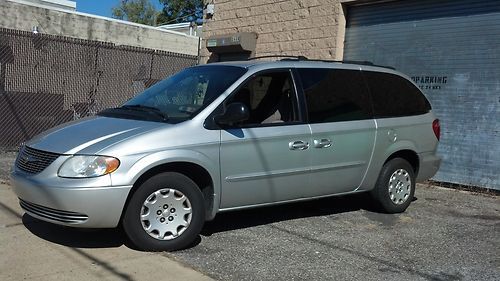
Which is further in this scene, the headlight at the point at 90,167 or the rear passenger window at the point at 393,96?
the rear passenger window at the point at 393,96

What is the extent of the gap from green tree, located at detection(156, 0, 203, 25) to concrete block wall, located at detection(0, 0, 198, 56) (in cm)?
3422

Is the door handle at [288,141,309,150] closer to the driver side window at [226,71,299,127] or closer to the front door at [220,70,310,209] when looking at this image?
the front door at [220,70,310,209]

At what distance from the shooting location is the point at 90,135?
525 cm

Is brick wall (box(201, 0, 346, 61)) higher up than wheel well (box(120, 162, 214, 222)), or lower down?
higher up

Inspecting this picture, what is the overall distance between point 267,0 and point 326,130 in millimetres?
7410

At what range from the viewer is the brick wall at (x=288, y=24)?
1163 centimetres

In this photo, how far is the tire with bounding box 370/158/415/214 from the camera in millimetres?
7188

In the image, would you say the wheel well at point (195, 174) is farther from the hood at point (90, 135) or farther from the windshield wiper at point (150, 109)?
the windshield wiper at point (150, 109)

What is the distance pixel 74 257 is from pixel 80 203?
0.53 meters

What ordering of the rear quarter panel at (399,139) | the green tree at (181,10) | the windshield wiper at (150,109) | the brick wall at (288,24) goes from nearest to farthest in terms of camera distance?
the windshield wiper at (150,109)
the rear quarter panel at (399,139)
the brick wall at (288,24)
the green tree at (181,10)

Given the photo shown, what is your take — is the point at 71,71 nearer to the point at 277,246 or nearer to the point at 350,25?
the point at 350,25

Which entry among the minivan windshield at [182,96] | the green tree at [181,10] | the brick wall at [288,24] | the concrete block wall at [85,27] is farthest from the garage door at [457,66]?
the green tree at [181,10]

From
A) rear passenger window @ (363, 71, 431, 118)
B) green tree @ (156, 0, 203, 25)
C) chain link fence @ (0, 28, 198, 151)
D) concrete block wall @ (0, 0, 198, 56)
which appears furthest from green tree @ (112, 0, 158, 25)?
rear passenger window @ (363, 71, 431, 118)

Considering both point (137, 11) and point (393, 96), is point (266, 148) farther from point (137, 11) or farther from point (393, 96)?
point (137, 11)
